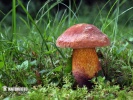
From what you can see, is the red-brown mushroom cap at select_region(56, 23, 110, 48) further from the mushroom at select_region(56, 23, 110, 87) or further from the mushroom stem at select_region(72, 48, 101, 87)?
the mushroom stem at select_region(72, 48, 101, 87)

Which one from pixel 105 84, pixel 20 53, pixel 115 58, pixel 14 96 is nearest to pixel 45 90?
pixel 14 96

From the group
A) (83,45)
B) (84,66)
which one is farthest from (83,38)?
(84,66)

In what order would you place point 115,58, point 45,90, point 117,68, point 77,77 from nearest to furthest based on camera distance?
point 45,90
point 77,77
point 117,68
point 115,58

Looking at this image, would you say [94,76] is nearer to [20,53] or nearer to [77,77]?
[77,77]

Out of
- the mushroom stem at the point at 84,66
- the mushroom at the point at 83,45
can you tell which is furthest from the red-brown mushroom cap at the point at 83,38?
the mushroom stem at the point at 84,66

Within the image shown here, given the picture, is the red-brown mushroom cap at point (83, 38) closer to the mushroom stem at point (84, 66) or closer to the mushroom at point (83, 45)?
the mushroom at point (83, 45)

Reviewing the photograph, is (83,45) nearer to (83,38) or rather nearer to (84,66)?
(83,38)
